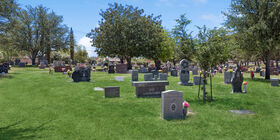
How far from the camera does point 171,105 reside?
8445 mm

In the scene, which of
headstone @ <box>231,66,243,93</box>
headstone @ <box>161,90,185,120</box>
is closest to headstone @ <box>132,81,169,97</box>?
headstone @ <box>161,90,185,120</box>

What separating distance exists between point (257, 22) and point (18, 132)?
2399cm

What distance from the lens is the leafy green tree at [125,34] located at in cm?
4162

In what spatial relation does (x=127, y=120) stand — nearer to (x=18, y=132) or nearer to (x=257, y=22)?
(x=18, y=132)

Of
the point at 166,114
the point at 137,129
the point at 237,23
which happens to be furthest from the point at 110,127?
the point at 237,23

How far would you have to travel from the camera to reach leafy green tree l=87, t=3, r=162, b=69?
4162 centimetres

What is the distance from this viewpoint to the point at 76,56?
86.2m

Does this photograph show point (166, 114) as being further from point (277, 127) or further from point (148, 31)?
point (148, 31)

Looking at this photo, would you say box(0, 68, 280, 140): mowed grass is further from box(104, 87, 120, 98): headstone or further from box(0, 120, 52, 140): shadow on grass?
box(104, 87, 120, 98): headstone

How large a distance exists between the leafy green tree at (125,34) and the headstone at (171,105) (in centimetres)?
3226

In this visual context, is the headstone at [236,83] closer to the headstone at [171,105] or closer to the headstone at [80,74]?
the headstone at [171,105]

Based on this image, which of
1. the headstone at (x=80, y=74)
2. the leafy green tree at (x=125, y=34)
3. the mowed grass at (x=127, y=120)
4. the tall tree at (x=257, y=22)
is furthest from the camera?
the leafy green tree at (x=125, y=34)

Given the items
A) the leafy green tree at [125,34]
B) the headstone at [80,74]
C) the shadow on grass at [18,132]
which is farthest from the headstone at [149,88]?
the leafy green tree at [125,34]

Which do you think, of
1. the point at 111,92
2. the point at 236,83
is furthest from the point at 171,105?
the point at 236,83
